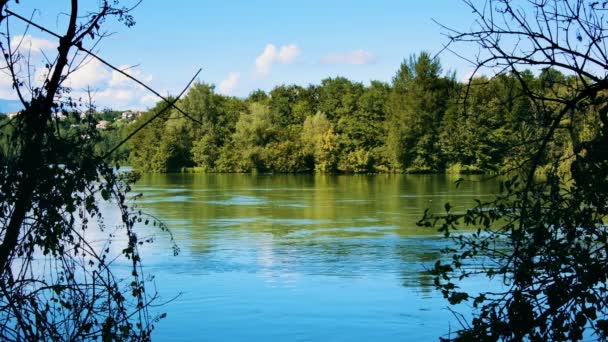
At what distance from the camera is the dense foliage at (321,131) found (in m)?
51.9

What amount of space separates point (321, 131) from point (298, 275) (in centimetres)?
4472

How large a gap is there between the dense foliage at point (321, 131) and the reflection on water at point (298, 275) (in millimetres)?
30784

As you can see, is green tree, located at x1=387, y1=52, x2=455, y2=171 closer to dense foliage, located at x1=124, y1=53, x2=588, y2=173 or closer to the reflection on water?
dense foliage, located at x1=124, y1=53, x2=588, y2=173

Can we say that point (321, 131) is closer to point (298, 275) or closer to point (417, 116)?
point (417, 116)

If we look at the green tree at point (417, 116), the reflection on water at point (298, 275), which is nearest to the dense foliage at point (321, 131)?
the green tree at point (417, 116)

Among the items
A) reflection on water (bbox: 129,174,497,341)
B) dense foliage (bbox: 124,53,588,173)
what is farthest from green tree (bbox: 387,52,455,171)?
reflection on water (bbox: 129,174,497,341)

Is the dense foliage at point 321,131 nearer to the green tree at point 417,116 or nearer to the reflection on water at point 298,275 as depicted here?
the green tree at point 417,116

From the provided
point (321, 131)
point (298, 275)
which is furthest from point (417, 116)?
point (298, 275)

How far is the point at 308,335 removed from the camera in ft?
26.1

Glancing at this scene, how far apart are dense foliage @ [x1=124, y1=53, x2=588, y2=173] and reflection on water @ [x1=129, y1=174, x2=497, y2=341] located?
30784 mm

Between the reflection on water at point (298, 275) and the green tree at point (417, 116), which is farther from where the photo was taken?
the green tree at point (417, 116)

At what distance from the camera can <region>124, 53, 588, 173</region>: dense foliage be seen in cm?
5194

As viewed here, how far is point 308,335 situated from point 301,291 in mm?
2049

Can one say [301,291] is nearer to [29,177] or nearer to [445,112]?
[29,177]
